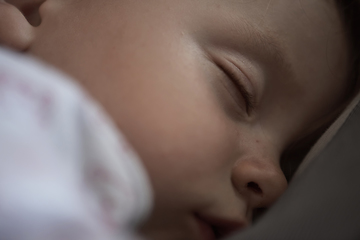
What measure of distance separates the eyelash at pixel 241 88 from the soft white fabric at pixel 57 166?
34cm

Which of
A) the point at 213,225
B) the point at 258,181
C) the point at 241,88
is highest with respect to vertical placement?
the point at 241,88

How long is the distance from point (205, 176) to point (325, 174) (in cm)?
21

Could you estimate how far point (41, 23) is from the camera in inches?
27.4

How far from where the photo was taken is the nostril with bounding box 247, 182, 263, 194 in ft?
2.20

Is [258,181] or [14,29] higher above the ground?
[14,29]

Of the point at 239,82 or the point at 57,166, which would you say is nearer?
the point at 57,166

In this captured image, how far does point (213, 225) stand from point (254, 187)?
0.11 m

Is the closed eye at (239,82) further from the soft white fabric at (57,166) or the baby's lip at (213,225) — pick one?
the soft white fabric at (57,166)

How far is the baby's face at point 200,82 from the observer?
1.95ft

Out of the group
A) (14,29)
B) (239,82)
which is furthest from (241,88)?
(14,29)

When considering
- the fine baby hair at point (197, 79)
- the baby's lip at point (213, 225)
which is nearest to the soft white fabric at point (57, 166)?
the fine baby hair at point (197, 79)

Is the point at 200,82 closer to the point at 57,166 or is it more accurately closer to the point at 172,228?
the point at 172,228

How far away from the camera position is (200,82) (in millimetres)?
645

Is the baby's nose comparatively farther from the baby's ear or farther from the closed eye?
the baby's ear
